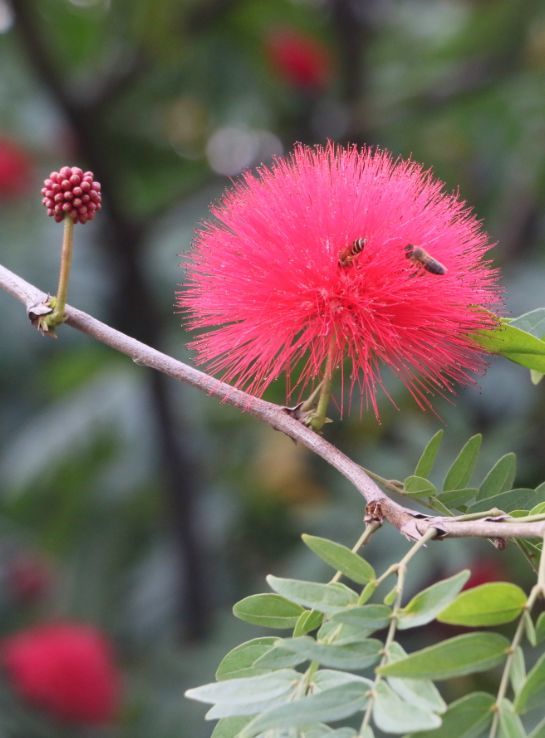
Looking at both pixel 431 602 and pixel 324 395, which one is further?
pixel 324 395

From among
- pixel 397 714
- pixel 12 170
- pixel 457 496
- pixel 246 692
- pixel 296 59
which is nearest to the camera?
pixel 397 714

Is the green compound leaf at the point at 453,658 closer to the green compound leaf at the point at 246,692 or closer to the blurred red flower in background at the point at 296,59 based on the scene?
the green compound leaf at the point at 246,692

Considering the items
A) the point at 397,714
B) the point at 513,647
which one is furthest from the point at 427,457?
the point at 397,714

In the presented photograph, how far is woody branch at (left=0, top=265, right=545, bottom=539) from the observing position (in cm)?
158

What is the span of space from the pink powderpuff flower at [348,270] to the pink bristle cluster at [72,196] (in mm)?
253

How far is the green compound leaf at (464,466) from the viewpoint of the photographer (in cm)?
210

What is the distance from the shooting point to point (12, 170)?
6.05 metres

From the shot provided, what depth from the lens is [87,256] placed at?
19.4ft

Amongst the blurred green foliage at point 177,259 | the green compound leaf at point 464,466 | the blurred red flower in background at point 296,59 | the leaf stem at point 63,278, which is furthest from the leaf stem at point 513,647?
the blurred red flower in background at point 296,59

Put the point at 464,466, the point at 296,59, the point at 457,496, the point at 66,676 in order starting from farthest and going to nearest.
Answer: the point at 296,59 < the point at 66,676 < the point at 464,466 < the point at 457,496

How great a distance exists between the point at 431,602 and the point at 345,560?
0.18 meters

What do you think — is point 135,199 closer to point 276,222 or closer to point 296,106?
point 296,106

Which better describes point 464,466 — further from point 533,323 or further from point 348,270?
point 348,270

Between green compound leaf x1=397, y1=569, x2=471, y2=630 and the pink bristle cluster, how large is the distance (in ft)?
3.07
